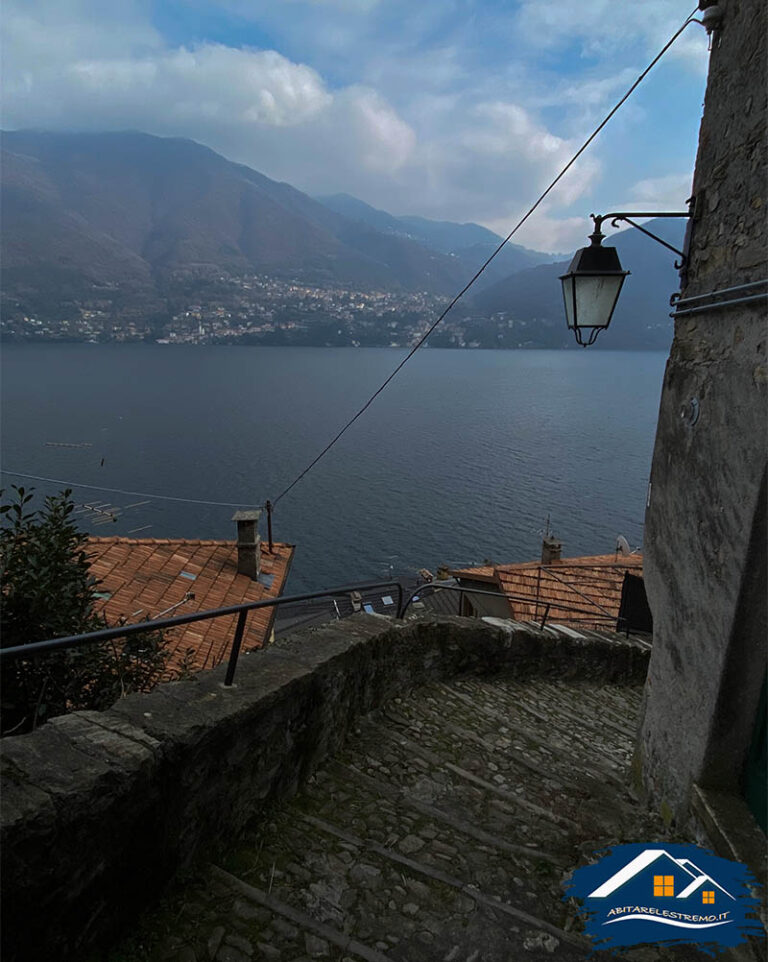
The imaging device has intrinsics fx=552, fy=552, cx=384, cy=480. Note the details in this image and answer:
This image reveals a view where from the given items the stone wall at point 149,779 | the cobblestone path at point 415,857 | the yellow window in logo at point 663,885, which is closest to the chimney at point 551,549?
the cobblestone path at point 415,857

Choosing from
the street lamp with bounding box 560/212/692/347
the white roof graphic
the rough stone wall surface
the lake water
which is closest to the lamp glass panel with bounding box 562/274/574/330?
the street lamp with bounding box 560/212/692/347

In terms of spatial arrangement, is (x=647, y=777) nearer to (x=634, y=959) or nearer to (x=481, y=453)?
(x=634, y=959)

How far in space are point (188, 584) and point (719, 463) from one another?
40.9 feet

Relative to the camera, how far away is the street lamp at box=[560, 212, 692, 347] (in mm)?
4070

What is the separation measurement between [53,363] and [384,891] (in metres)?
175

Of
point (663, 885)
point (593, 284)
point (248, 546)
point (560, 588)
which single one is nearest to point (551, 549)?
point (560, 588)

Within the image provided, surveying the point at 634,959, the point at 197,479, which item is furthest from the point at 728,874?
the point at 197,479

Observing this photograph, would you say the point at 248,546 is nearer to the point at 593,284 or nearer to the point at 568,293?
the point at 568,293

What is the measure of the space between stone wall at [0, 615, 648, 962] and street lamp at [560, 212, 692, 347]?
9.95ft

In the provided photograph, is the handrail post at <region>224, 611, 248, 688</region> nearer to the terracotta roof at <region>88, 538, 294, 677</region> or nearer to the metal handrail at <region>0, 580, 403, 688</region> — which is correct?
the metal handrail at <region>0, 580, 403, 688</region>

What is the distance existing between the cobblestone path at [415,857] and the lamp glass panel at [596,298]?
11.0ft

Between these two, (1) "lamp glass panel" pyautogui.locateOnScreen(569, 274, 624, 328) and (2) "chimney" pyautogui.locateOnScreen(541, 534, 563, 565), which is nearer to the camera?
(1) "lamp glass panel" pyautogui.locateOnScreen(569, 274, 624, 328)

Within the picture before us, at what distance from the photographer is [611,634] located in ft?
27.4

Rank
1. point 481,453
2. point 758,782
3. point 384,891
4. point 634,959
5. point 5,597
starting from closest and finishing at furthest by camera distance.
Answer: point 634,959 < point 384,891 < point 758,782 < point 5,597 < point 481,453
